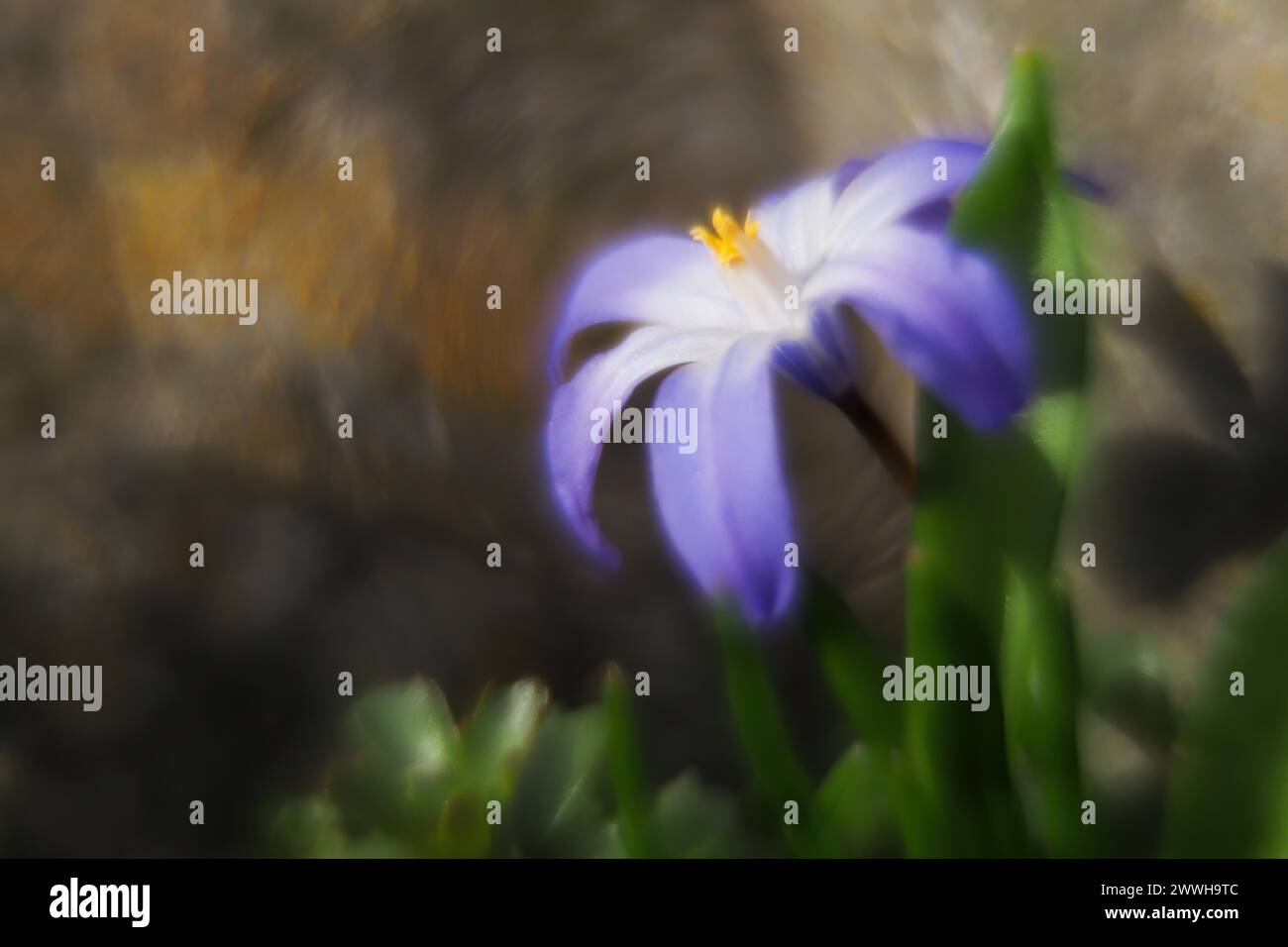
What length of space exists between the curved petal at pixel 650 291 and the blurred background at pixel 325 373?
0.25 feet

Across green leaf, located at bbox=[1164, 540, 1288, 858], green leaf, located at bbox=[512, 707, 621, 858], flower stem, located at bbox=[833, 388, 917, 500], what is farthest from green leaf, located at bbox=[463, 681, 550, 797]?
green leaf, located at bbox=[1164, 540, 1288, 858]

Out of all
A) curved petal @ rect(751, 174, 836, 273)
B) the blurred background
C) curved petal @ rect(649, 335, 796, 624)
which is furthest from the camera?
the blurred background

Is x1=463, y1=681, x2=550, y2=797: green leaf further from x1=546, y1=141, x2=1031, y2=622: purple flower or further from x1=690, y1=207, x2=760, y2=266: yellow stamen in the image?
x1=690, y1=207, x2=760, y2=266: yellow stamen

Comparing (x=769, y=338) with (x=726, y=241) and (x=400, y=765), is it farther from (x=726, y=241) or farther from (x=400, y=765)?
(x=400, y=765)

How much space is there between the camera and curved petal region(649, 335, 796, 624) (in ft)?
1.68

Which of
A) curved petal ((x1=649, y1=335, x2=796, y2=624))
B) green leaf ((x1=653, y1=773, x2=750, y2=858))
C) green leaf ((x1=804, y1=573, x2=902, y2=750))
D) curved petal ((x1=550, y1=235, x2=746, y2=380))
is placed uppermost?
curved petal ((x1=550, y1=235, x2=746, y2=380))

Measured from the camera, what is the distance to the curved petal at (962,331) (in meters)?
0.52

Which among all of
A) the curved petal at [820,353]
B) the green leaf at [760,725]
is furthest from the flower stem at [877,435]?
the green leaf at [760,725]

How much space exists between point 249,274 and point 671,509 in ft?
1.23

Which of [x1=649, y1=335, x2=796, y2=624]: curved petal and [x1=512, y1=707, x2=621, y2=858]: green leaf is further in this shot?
[x1=512, y1=707, x2=621, y2=858]: green leaf

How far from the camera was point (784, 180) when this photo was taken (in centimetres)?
74
